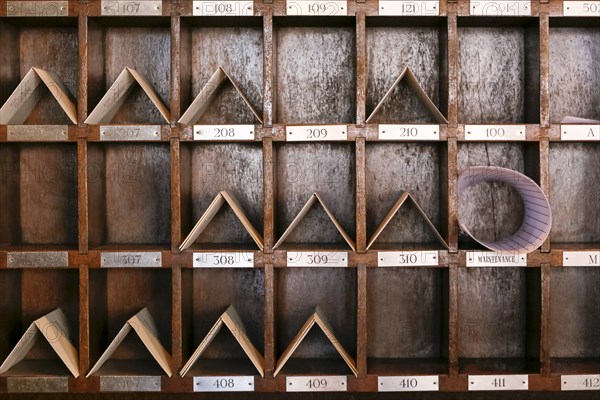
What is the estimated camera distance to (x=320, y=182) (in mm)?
2154

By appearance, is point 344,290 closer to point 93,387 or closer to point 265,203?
point 265,203

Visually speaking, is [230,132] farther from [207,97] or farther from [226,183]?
[226,183]

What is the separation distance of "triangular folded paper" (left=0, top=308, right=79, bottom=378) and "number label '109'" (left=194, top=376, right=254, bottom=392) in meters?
0.45

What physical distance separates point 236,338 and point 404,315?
700 mm

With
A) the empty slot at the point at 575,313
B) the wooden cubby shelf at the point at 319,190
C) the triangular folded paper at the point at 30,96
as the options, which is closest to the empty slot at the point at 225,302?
the wooden cubby shelf at the point at 319,190

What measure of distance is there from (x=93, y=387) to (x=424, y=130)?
1.53 metres

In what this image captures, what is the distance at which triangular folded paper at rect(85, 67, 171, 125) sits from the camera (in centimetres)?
192

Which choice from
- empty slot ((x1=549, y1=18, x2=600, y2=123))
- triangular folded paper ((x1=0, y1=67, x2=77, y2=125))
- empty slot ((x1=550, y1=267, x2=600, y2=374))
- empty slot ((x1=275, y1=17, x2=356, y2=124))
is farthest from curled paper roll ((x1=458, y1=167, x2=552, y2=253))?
triangular folded paper ((x1=0, y1=67, x2=77, y2=125))

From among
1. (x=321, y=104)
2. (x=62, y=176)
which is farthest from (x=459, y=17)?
(x=62, y=176)

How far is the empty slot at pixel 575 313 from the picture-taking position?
84.6 inches

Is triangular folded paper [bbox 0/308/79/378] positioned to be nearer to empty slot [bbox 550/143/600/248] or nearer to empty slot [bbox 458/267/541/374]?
Result: empty slot [bbox 458/267/541/374]

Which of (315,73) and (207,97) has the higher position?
(315,73)

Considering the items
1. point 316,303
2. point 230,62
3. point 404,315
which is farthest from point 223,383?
point 230,62

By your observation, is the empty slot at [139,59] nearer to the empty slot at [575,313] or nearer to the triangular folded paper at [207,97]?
the triangular folded paper at [207,97]
